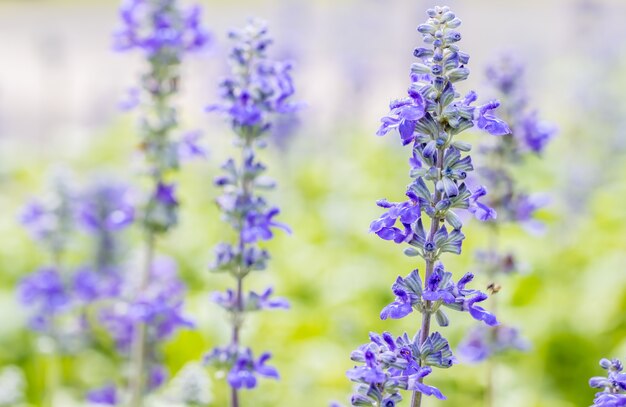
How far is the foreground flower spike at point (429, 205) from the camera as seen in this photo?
2.77 meters

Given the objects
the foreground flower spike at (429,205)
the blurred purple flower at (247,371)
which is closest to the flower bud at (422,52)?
the foreground flower spike at (429,205)

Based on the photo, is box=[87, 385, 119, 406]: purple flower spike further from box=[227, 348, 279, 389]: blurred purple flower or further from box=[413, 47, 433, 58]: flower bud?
box=[413, 47, 433, 58]: flower bud

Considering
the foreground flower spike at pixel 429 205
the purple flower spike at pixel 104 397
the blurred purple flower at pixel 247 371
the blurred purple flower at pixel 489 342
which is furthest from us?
the purple flower spike at pixel 104 397

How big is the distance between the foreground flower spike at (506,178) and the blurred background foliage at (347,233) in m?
0.23

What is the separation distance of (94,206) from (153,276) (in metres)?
0.97

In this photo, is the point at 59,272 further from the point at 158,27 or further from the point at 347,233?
the point at 347,233

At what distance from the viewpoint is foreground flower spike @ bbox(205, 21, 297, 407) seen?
3734mm

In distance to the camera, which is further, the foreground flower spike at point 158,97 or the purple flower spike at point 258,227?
the foreground flower spike at point 158,97

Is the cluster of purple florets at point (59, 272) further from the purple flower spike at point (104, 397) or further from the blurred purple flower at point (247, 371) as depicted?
the blurred purple flower at point (247, 371)

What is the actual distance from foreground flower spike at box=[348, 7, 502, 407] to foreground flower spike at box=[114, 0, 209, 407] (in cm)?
213

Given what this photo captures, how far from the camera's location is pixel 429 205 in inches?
111

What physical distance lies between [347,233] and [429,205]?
241 inches

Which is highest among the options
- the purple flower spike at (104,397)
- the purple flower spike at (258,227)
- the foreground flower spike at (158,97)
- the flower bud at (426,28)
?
the foreground flower spike at (158,97)

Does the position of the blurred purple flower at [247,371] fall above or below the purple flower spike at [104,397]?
below
